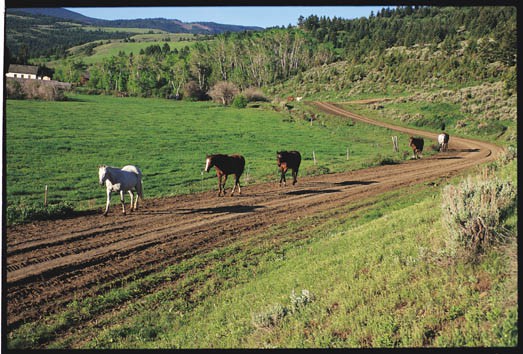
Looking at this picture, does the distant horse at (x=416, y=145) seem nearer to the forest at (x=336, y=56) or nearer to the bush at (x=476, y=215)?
the forest at (x=336, y=56)

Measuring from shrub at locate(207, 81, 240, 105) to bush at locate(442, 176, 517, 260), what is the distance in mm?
26911

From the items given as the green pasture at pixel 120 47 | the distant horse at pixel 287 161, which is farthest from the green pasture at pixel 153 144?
the green pasture at pixel 120 47

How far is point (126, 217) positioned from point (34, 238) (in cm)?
342

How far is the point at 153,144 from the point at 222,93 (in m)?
9.45

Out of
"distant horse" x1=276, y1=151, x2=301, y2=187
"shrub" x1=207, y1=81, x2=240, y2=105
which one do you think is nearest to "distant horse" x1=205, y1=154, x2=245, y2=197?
"distant horse" x1=276, y1=151, x2=301, y2=187

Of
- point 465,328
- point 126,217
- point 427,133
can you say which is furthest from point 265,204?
point 427,133

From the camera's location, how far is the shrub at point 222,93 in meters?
32.9

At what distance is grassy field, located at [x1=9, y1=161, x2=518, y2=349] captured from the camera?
5781 mm

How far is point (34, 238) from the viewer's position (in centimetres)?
1198

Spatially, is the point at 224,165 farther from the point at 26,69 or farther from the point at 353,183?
the point at 26,69

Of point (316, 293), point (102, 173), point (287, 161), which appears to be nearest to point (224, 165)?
point (287, 161)

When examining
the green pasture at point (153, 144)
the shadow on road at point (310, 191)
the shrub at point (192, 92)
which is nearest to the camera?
the shadow on road at point (310, 191)

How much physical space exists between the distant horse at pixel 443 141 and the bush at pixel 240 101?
18223 millimetres
